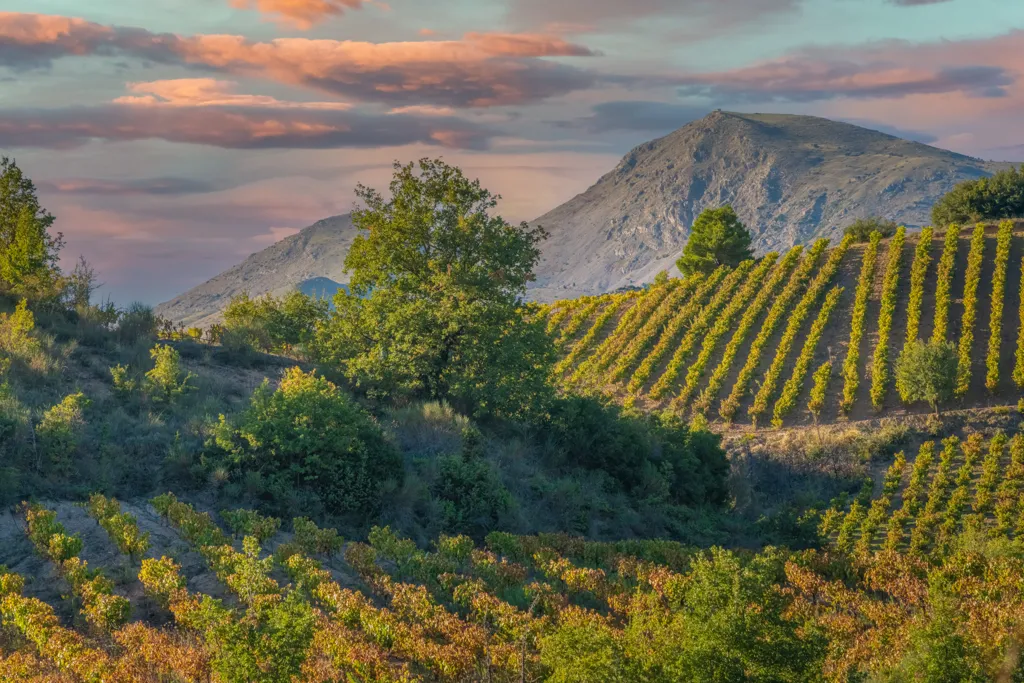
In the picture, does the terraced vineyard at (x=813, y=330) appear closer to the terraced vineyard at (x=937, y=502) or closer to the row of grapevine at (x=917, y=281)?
the row of grapevine at (x=917, y=281)

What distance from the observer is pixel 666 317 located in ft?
145

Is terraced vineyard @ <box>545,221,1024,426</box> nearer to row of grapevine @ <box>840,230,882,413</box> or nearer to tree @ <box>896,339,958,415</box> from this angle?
row of grapevine @ <box>840,230,882,413</box>

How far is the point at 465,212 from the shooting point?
2338 centimetres

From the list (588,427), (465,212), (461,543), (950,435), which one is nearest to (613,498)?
(588,427)

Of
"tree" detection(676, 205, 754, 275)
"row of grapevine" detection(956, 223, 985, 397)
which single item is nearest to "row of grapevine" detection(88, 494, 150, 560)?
"row of grapevine" detection(956, 223, 985, 397)

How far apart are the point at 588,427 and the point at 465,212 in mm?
7370

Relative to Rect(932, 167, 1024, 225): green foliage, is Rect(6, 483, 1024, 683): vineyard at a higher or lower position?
lower

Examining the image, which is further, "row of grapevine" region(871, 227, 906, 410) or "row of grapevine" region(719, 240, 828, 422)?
"row of grapevine" region(719, 240, 828, 422)

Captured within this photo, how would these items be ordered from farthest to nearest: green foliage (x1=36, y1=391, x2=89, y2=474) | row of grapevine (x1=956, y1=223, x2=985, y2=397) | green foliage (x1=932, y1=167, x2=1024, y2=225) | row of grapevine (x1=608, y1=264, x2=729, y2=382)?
green foliage (x1=932, y1=167, x2=1024, y2=225), row of grapevine (x1=608, y1=264, x2=729, y2=382), row of grapevine (x1=956, y1=223, x2=985, y2=397), green foliage (x1=36, y1=391, x2=89, y2=474)

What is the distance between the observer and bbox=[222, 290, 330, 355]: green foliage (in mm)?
28109

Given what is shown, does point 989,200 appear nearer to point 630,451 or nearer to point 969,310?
point 969,310

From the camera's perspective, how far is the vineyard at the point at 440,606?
7.27 metres

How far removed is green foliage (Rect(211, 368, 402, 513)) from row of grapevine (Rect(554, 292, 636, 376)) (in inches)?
956

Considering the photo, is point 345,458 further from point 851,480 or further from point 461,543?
point 851,480
